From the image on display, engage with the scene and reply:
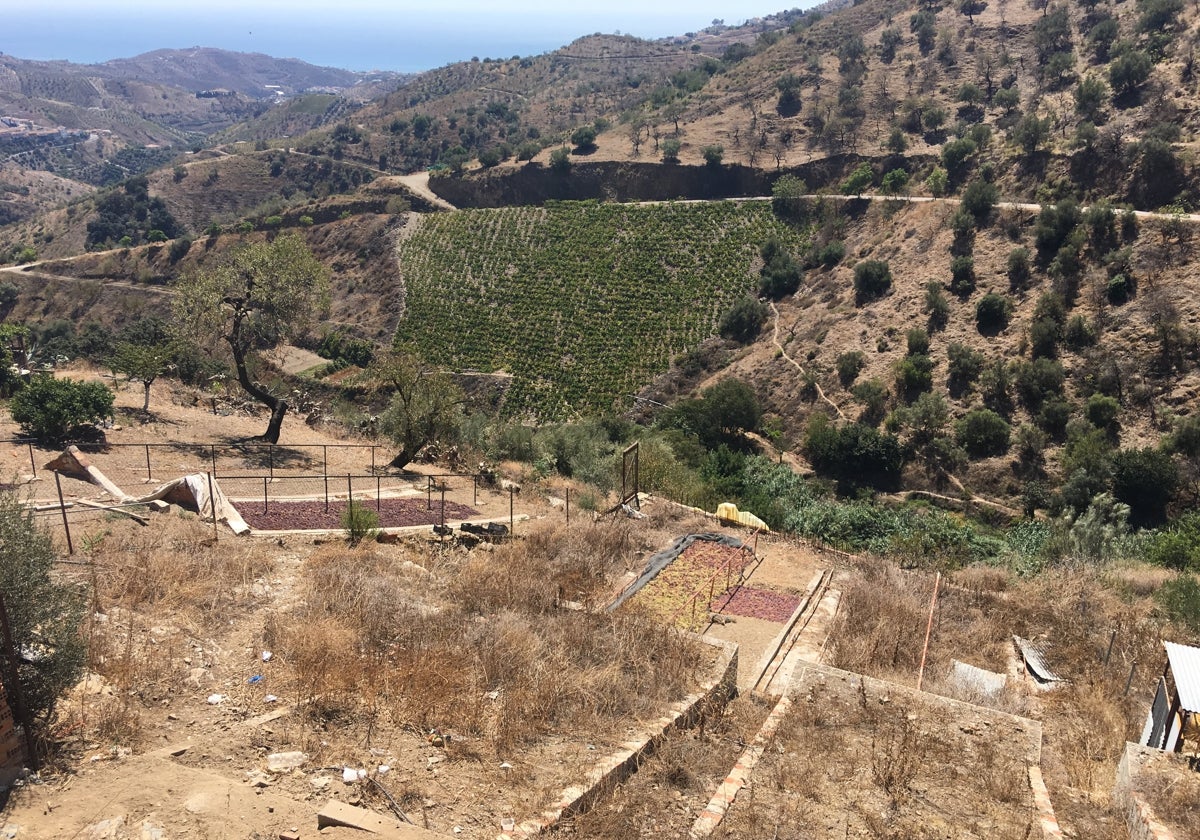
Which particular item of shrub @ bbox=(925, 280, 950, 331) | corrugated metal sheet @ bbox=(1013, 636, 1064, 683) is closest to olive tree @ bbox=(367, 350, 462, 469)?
corrugated metal sheet @ bbox=(1013, 636, 1064, 683)

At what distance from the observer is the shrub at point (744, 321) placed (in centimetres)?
4641

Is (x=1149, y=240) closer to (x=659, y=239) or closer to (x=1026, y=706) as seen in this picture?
(x=659, y=239)

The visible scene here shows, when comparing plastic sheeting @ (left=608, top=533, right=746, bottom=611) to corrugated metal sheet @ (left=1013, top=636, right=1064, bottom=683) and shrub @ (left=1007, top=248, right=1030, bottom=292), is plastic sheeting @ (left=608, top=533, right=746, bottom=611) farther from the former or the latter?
shrub @ (left=1007, top=248, right=1030, bottom=292)

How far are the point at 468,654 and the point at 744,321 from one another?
39.1 m

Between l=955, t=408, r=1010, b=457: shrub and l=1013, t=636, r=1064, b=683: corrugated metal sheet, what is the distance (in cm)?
2096

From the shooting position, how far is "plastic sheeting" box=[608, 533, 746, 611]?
13.8m

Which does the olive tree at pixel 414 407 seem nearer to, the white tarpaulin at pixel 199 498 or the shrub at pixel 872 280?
the white tarpaulin at pixel 199 498

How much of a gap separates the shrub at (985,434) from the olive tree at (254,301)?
25884 millimetres

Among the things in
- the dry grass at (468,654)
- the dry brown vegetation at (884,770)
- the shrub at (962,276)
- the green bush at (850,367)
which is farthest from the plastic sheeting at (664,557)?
the shrub at (962,276)

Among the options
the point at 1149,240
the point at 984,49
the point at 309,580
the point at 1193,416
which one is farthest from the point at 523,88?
the point at 309,580

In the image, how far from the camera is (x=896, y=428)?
34.1m

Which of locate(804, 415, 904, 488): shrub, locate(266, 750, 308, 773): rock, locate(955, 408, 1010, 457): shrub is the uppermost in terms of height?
locate(266, 750, 308, 773): rock

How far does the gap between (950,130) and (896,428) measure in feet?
107

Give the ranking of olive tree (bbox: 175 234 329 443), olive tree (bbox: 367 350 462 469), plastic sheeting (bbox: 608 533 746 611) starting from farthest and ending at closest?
1. olive tree (bbox: 175 234 329 443)
2. olive tree (bbox: 367 350 462 469)
3. plastic sheeting (bbox: 608 533 746 611)
